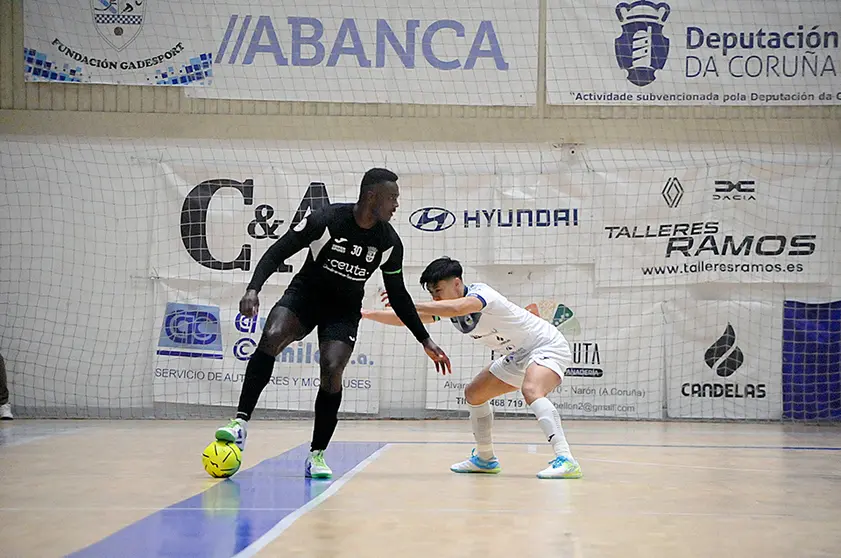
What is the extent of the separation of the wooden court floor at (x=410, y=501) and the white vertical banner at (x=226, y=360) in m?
3.01

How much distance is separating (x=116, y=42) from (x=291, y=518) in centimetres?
951

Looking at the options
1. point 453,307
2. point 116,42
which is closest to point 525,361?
point 453,307

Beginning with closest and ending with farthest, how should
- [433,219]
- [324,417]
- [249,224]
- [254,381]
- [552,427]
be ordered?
[254,381], [324,417], [552,427], [249,224], [433,219]

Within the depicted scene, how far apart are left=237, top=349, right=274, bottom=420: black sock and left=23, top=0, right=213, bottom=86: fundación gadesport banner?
736 cm

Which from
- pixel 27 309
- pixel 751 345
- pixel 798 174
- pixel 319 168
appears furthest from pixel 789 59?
pixel 27 309

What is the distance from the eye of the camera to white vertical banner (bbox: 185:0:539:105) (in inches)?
487

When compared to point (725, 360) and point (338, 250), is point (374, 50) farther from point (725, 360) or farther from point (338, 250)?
point (338, 250)

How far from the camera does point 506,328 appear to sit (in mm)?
6801

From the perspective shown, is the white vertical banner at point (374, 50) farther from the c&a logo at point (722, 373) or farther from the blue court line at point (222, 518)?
the blue court line at point (222, 518)

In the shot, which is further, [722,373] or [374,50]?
[374,50]

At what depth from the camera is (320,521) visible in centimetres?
435

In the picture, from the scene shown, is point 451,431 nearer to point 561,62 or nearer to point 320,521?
point 561,62

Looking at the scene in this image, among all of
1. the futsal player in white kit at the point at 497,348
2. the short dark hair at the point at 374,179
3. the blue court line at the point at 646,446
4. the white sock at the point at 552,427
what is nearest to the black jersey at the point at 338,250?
the short dark hair at the point at 374,179

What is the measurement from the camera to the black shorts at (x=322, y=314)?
6.02 meters
